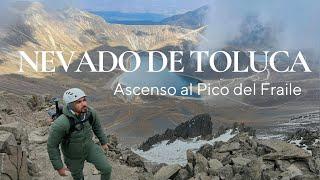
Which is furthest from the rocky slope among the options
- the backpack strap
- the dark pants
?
the backpack strap

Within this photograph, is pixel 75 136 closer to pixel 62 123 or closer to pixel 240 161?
pixel 62 123

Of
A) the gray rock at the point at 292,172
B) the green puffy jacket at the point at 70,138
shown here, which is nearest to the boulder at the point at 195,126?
the gray rock at the point at 292,172

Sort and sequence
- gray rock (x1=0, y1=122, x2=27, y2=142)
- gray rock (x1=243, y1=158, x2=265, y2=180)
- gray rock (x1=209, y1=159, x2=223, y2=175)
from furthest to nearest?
gray rock (x1=209, y1=159, x2=223, y2=175)
gray rock (x1=243, y1=158, x2=265, y2=180)
gray rock (x1=0, y1=122, x2=27, y2=142)

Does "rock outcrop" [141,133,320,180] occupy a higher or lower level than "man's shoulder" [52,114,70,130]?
lower

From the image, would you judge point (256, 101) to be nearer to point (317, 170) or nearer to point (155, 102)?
point (155, 102)

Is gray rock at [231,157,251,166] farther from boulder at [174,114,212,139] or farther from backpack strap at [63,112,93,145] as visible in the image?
boulder at [174,114,212,139]

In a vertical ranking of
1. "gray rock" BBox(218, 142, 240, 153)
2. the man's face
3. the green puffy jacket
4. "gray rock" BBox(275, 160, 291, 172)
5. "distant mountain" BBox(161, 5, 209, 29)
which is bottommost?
"gray rock" BBox(218, 142, 240, 153)

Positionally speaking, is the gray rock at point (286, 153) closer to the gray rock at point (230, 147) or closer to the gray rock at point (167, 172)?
the gray rock at point (230, 147)
